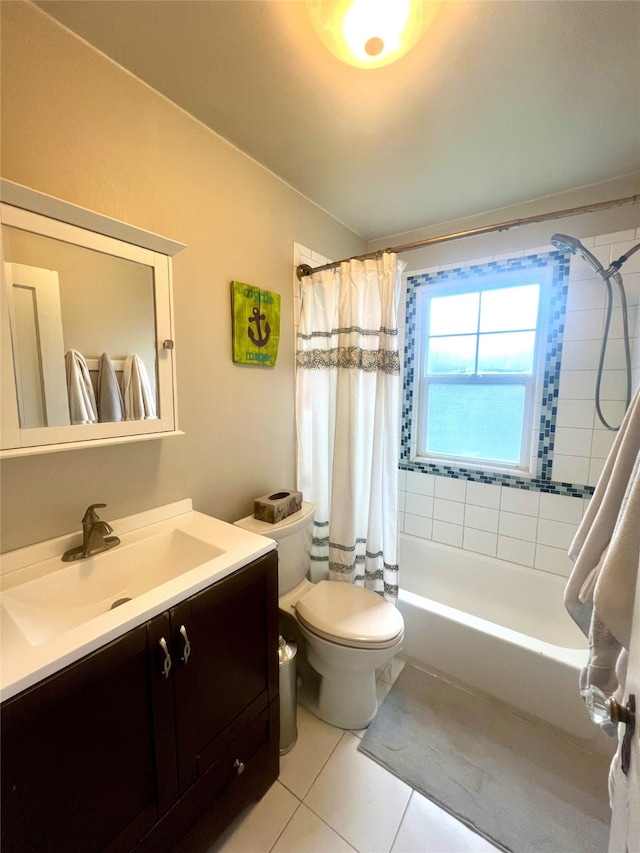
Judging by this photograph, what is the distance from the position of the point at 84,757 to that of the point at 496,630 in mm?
1476

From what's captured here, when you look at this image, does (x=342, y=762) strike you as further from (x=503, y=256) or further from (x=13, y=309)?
(x=503, y=256)

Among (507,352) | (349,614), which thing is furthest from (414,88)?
(349,614)

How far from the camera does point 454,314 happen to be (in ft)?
7.12

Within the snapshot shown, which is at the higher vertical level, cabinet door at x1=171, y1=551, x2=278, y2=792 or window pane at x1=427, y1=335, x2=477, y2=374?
window pane at x1=427, y1=335, x2=477, y2=374

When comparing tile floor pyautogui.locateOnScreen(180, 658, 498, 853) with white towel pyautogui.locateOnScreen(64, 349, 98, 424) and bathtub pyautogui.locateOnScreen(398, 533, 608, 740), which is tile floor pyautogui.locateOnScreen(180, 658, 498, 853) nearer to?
bathtub pyautogui.locateOnScreen(398, 533, 608, 740)

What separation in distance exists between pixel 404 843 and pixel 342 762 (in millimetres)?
296

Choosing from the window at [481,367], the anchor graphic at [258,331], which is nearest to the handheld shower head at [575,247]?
the window at [481,367]

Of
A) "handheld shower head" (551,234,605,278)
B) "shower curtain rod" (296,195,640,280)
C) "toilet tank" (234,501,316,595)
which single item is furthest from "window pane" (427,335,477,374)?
"toilet tank" (234,501,316,595)

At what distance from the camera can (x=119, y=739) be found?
0.75 m

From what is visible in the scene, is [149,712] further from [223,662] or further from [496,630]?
[496,630]

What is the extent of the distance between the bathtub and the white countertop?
105cm

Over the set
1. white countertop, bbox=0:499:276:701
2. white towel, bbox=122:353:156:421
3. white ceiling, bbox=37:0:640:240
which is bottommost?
white countertop, bbox=0:499:276:701

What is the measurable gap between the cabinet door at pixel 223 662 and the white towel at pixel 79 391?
58 centimetres

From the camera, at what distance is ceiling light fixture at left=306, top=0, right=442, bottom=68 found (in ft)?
2.68
